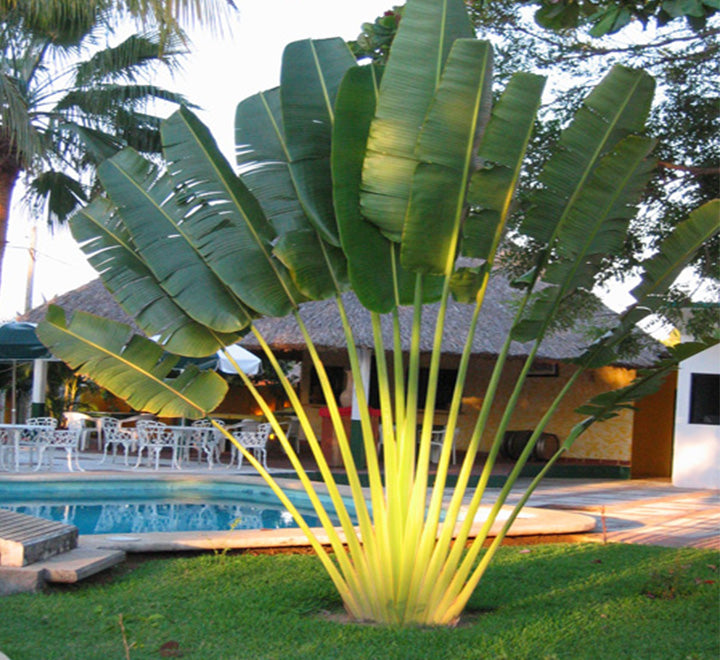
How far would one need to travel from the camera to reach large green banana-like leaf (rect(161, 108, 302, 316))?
17.0 ft

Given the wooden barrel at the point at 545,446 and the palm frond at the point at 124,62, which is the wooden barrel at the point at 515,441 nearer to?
the wooden barrel at the point at 545,446

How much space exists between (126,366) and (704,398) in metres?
12.1

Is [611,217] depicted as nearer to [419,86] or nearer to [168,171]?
A: [419,86]

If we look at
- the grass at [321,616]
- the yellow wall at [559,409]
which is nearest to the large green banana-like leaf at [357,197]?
the grass at [321,616]

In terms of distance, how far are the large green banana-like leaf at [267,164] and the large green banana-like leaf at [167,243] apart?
482 millimetres

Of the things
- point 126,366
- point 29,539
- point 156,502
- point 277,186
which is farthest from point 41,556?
point 156,502

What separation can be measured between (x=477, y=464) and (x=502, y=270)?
9217 millimetres

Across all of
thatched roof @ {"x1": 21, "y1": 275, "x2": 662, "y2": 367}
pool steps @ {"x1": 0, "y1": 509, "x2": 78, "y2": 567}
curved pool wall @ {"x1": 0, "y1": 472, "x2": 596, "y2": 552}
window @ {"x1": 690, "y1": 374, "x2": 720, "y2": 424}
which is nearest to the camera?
pool steps @ {"x1": 0, "y1": 509, "x2": 78, "y2": 567}

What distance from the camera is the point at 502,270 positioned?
920 centimetres

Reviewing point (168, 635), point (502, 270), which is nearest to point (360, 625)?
point (168, 635)

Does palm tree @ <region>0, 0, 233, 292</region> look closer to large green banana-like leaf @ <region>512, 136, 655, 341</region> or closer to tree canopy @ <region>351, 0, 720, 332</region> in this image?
tree canopy @ <region>351, 0, 720, 332</region>

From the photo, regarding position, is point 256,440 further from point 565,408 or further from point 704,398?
point 565,408

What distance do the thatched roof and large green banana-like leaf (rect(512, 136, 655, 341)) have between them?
9213 millimetres

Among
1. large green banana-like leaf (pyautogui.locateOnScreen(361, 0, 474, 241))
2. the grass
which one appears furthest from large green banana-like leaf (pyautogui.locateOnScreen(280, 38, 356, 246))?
the grass
